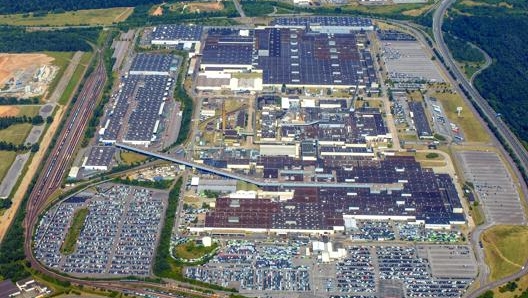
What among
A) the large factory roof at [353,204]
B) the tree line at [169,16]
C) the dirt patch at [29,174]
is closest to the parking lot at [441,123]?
the large factory roof at [353,204]

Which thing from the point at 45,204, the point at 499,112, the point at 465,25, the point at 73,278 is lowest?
Answer: the point at 73,278

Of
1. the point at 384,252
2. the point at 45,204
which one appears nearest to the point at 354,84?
the point at 384,252

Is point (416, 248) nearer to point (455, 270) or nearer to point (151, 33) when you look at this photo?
point (455, 270)

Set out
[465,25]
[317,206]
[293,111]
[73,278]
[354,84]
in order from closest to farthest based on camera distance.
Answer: [73,278] < [317,206] < [293,111] < [354,84] < [465,25]

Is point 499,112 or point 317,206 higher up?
point 499,112

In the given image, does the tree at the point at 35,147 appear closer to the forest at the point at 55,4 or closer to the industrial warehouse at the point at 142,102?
the industrial warehouse at the point at 142,102
